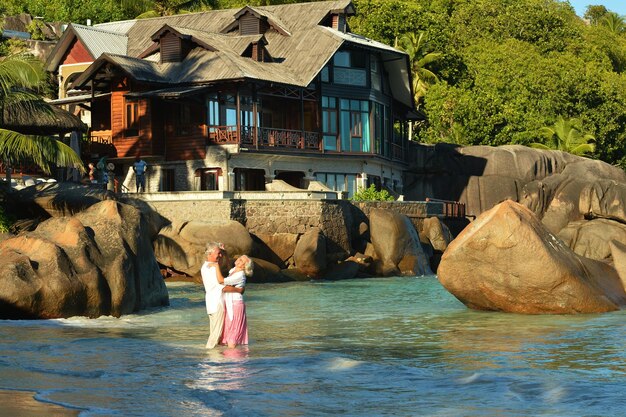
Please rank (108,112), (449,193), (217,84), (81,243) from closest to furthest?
(81,243), (217,84), (108,112), (449,193)

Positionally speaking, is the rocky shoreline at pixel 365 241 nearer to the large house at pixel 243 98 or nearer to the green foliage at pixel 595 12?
the large house at pixel 243 98

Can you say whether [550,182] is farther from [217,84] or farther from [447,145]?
[217,84]

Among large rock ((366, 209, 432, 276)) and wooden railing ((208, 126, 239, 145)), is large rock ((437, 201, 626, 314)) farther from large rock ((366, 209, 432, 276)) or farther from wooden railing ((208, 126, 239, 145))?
wooden railing ((208, 126, 239, 145))

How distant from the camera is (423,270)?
3941 centimetres

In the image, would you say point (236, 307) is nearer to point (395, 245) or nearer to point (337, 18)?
point (395, 245)

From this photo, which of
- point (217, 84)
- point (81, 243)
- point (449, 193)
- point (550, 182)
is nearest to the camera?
point (81, 243)

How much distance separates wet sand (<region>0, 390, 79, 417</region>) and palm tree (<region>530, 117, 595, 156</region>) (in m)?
51.8

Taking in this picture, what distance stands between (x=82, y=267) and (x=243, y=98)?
86.4 ft

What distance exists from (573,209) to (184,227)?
17.9 m

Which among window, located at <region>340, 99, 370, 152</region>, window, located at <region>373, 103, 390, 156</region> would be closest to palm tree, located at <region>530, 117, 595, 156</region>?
window, located at <region>373, 103, 390, 156</region>

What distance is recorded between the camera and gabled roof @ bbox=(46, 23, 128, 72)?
168ft

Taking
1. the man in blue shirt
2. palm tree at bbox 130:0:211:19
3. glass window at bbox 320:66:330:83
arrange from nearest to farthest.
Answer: the man in blue shirt → glass window at bbox 320:66:330:83 → palm tree at bbox 130:0:211:19

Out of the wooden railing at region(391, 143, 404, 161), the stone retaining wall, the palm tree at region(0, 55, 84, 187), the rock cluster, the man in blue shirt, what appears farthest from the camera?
the wooden railing at region(391, 143, 404, 161)

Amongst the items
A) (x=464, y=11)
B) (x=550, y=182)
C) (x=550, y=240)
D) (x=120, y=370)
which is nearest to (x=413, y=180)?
(x=550, y=182)
